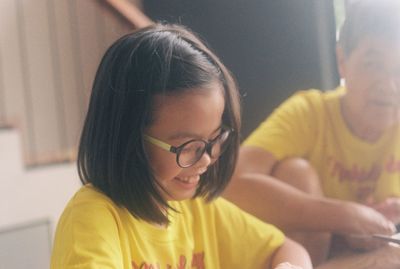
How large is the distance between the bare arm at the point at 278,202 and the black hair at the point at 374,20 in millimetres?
279

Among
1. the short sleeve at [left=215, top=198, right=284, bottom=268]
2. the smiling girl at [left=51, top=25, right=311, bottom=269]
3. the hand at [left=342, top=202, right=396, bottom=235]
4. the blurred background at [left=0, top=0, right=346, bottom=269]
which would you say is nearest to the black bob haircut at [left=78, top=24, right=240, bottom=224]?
the smiling girl at [left=51, top=25, right=311, bottom=269]

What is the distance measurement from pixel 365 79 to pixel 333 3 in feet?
0.49

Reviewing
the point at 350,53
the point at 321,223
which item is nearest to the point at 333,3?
the point at 350,53

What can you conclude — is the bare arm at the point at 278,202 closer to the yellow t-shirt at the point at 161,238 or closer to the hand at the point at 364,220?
the hand at the point at 364,220

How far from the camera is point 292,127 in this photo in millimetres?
1136

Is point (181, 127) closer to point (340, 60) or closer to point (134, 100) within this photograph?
point (134, 100)

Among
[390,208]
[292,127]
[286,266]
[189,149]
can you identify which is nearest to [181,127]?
[189,149]

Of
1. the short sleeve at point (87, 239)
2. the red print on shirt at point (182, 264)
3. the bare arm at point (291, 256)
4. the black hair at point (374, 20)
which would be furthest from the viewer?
the black hair at point (374, 20)

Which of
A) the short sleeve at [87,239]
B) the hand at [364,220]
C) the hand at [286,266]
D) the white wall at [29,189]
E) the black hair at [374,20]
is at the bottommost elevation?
the hand at [364,220]

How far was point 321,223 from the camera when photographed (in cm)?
113

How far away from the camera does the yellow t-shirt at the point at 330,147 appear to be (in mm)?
1123

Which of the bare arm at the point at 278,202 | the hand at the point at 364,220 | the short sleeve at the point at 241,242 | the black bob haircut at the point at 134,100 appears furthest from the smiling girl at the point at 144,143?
the hand at the point at 364,220

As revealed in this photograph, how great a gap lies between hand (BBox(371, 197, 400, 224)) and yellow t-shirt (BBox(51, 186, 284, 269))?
0.75 ft

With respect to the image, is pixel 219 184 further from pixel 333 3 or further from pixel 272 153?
pixel 333 3
